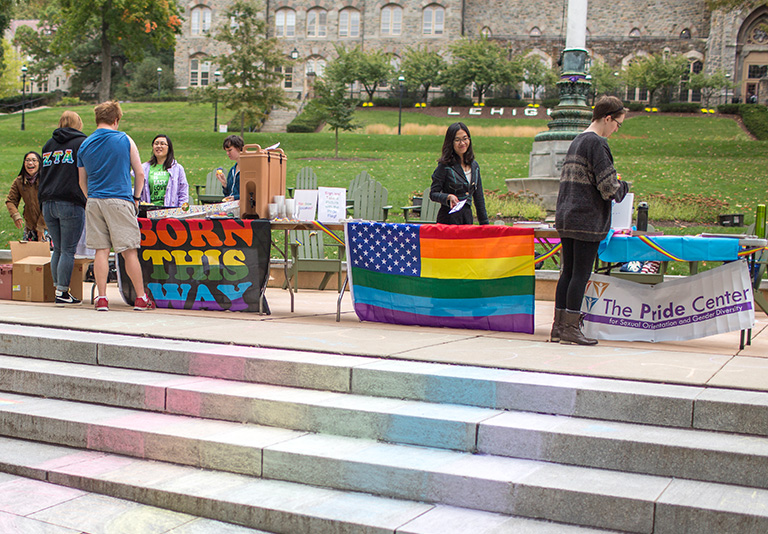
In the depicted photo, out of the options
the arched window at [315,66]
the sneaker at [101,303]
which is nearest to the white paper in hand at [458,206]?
the sneaker at [101,303]

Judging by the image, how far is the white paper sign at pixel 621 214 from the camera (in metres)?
5.88

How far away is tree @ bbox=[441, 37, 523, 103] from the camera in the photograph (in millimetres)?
51281

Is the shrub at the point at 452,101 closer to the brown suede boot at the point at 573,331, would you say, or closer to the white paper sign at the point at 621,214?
the white paper sign at the point at 621,214

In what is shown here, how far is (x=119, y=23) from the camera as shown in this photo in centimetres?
4597

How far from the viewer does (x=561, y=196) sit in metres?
5.70

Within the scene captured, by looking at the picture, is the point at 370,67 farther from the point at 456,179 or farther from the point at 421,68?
the point at 456,179

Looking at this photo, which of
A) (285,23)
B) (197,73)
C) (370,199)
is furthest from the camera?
(197,73)

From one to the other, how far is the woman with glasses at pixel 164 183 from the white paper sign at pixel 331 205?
212 centimetres

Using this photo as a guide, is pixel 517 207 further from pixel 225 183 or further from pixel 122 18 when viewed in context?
pixel 122 18

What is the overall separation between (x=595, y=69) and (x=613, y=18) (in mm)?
11408

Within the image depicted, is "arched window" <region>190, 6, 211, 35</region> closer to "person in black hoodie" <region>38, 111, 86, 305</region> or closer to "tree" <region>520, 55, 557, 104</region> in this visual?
"tree" <region>520, 55, 557, 104</region>

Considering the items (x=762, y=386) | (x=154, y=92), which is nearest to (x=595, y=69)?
(x=154, y=92)

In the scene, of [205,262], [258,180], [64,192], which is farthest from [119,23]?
[258,180]

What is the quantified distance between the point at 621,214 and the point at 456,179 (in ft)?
5.12
